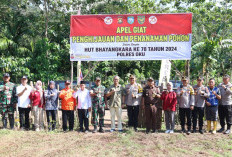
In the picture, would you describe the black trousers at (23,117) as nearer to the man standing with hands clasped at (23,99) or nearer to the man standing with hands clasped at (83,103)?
the man standing with hands clasped at (23,99)

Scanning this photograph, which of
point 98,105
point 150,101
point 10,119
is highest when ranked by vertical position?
point 150,101

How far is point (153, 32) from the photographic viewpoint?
825cm

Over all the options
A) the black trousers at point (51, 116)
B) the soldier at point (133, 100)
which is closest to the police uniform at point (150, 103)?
the soldier at point (133, 100)

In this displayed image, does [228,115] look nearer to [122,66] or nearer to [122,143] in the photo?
[122,143]

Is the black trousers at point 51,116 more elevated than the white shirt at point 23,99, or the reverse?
the white shirt at point 23,99

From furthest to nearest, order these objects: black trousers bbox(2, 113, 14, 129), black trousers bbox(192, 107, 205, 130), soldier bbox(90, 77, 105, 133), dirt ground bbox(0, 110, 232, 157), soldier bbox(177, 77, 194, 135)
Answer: black trousers bbox(2, 113, 14, 129)
soldier bbox(90, 77, 105, 133)
black trousers bbox(192, 107, 205, 130)
soldier bbox(177, 77, 194, 135)
dirt ground bbox(0, 110, 232, 157)

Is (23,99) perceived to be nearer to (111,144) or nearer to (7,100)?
(7,100)

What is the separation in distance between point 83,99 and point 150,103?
1920 millimetres

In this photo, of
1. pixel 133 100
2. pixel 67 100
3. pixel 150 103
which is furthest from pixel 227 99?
pixel 67 100

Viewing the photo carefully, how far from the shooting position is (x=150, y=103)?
730 centimetres

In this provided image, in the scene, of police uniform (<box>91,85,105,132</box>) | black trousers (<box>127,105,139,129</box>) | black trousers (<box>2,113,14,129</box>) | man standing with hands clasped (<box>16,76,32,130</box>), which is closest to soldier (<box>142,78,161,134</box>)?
A: black trousers (<box>127,105,139,129</box>)

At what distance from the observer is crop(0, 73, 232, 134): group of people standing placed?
7340 millimetres

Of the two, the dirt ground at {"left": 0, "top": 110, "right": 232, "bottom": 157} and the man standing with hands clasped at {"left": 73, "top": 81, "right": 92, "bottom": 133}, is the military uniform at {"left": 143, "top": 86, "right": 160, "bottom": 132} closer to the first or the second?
the dirt ground at {"left": 0, "top": 110, "right": 232, "bottom": 157}

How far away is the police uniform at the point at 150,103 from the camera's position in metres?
7.29
